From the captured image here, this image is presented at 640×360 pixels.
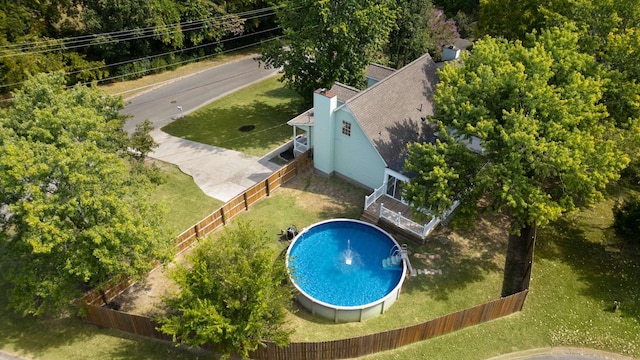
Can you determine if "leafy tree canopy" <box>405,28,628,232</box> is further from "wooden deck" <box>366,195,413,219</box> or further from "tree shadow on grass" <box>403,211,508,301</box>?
"wooden deck" <box>366,195,413,219</box>

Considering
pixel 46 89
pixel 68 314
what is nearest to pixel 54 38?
pixel 46 89

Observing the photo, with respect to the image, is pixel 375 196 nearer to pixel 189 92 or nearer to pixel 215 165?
pixel 215 165

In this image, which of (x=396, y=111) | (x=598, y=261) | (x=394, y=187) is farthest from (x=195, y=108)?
(x=598, y=261)

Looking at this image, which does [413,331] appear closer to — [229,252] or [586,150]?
[229,252]

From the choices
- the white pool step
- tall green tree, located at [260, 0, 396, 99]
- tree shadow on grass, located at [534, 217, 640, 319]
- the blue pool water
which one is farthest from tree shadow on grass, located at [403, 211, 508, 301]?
tall green tree, located at [260, 0, 396, 99]

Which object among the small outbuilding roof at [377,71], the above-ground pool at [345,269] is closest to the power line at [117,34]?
the small outbuilding roof at [377,71]

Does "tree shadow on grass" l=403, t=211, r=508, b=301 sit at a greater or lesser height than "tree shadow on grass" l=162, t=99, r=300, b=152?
lesser
